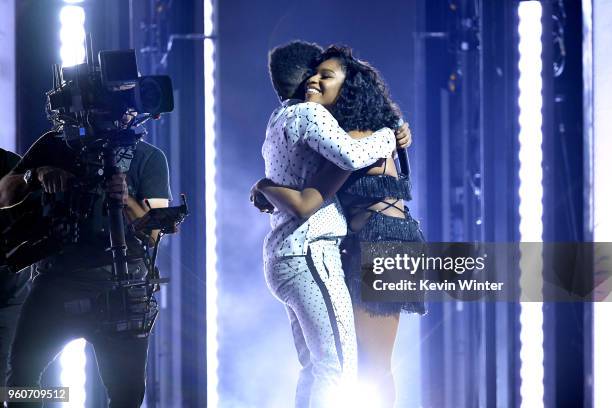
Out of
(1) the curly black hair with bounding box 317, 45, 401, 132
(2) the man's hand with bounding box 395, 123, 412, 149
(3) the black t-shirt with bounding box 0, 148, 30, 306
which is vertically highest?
(1) the curly black hair with bounding box 317, 45, 401, 132

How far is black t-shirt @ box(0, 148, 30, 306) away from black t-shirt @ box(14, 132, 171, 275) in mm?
190

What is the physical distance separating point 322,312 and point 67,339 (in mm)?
675

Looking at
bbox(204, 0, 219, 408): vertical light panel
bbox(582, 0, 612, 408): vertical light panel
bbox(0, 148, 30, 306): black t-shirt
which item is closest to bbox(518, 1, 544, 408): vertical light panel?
bbox(582, 0, 612, 408): vertical light panel

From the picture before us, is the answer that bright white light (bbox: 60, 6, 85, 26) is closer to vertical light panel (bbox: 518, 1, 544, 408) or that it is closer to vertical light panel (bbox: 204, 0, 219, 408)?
vertical light panel (bbox: 204, 0, 219, 408)

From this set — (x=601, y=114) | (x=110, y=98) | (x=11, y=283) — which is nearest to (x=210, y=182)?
(x=110, y=98)

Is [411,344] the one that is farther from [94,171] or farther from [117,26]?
[117,26]

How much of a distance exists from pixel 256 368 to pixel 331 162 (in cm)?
78

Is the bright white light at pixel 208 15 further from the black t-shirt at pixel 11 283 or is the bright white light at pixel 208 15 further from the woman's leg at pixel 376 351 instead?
the woman's leg at pixel 376 351

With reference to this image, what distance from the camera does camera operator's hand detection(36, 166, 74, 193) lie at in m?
2.09

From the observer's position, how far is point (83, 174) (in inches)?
82.7

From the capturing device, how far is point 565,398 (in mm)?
2490

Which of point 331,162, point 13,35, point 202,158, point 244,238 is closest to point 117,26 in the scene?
point 13,35

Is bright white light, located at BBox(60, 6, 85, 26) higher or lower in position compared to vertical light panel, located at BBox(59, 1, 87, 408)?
higher

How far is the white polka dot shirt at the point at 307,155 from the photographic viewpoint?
73.7 inches
